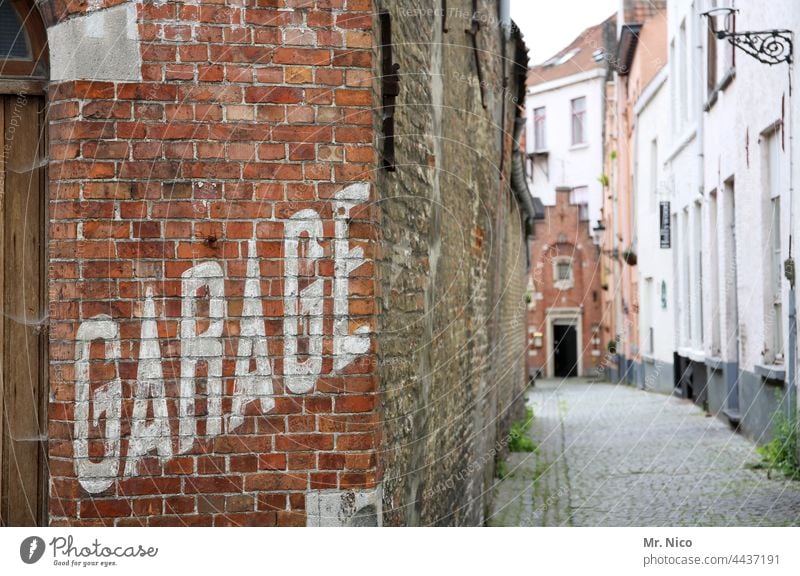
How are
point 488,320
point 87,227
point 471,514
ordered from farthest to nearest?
point 488,320, point 471,514, point 87,227

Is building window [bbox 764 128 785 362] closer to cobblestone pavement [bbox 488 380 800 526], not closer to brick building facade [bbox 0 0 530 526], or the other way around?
cobblestone pavement [bbox 488 380 800 526]

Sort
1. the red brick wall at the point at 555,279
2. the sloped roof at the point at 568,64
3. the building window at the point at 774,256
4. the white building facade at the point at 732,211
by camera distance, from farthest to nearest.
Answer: the red brick wall at the point at 555,279 → the sloped roof at the point at 568,64 → the building window at the point at 774,256 → the white building facade at the point at 732,211

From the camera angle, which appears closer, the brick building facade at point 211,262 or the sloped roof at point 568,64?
the brick building facade at point 211,262

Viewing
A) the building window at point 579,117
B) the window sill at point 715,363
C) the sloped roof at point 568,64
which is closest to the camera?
the window sill at point 715,363

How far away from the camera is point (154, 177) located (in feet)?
13.1

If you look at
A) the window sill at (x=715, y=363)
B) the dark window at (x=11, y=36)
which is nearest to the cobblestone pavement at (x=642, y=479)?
the window sill at (x=715, y=363)

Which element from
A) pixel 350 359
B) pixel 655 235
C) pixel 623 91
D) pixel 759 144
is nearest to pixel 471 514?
pixel 350 359

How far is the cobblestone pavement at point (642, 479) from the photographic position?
315 inches

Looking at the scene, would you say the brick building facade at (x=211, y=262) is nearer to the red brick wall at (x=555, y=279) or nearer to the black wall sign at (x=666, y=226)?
the black wall sign at (x=666, y=226)

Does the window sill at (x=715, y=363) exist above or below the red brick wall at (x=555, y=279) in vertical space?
below

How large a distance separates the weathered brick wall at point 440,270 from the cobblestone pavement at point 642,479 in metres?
0.64

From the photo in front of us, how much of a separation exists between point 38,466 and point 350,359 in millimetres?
1291

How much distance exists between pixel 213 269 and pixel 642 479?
6811 mm

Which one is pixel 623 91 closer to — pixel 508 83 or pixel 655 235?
pixel 655 235
